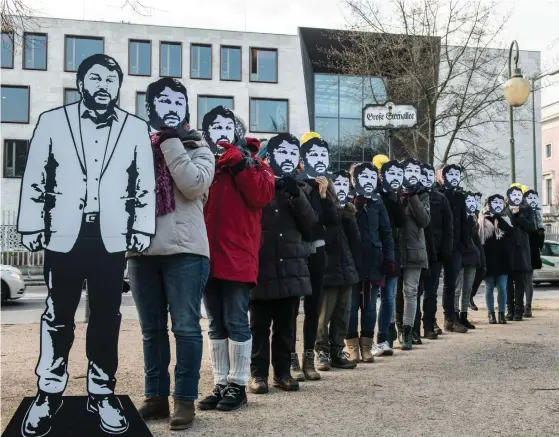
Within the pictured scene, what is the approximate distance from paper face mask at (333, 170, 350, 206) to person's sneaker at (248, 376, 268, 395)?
2013 mm

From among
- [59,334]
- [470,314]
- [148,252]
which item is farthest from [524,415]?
[470,314]

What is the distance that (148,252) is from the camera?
4.45 m

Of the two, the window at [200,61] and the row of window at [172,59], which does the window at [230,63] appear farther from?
the window at [200,61]

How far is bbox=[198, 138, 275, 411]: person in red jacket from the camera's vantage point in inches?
199

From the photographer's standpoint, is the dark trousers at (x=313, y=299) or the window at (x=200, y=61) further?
the window at (x=200, y=61)

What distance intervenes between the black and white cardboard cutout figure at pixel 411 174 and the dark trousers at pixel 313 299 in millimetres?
2098

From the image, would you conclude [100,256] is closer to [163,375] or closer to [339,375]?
[163,375]

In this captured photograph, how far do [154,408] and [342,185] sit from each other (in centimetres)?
317

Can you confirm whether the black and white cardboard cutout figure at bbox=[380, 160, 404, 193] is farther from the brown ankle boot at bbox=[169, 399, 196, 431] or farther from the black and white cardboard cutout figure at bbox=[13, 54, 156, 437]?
the black and white cardboard cutout figure at bbox=[13, 54, 156, 437]

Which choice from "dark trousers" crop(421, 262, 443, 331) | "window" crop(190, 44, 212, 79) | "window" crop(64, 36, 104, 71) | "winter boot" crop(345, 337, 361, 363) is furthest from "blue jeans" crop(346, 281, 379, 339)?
"window" crop(64, 36, 104, 71)

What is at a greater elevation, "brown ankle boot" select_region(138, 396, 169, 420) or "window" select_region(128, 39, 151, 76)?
"window" select_region(128, 39, 151, 76)

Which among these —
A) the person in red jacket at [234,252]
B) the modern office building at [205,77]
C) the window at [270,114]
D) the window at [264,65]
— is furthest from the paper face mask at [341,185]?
the window at [264,65]

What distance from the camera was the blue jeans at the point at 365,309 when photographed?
749 centimetres

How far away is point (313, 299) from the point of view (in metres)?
6.42
